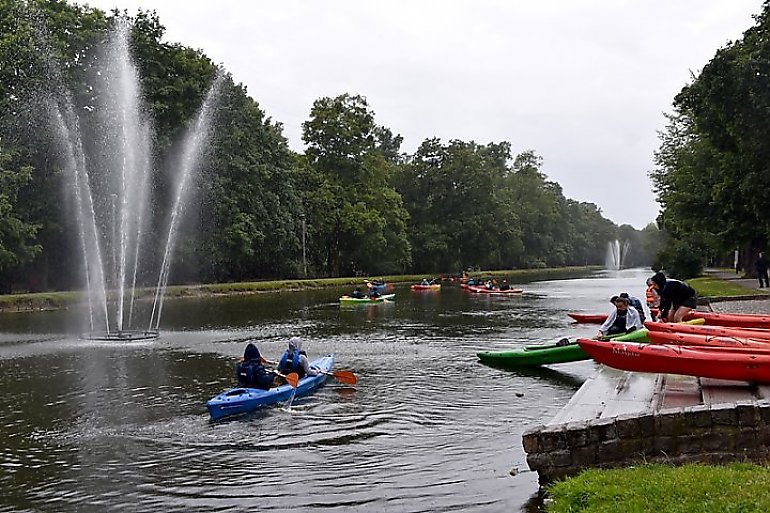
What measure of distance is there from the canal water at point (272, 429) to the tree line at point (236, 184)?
86.6 feet

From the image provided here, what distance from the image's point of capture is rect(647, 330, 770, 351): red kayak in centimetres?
1288

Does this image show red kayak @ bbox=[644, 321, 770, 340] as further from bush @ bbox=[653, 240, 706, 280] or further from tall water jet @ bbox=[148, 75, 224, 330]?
tall water jet @ bbox=[148, 75, 224, 330]

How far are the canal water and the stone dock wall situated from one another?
716mm

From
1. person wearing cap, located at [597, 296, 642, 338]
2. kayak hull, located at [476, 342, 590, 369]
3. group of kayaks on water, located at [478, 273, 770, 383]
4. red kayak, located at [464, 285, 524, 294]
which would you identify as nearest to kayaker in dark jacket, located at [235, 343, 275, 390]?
group of kayaks on water, located at [478, 273, 770, 383]

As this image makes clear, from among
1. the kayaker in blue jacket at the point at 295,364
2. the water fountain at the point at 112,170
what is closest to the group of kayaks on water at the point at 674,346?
the kayaker in blue jacket at the point at 295,364

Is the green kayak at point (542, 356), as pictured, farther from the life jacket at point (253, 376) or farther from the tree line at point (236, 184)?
the tree line at point (236, 184)

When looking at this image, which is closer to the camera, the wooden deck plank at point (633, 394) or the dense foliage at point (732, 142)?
the wooden deck plank at point (633, 394)

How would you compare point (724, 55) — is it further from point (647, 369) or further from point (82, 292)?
point (82, 292)

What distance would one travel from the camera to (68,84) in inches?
2058

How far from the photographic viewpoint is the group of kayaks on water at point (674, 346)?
11383mm

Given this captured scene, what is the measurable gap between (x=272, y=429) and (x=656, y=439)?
24.6 ft

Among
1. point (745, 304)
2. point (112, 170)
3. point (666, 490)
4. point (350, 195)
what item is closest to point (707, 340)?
point (666, 490)

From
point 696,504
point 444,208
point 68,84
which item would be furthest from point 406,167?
point 696,504

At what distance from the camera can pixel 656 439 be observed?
8.60 meters
